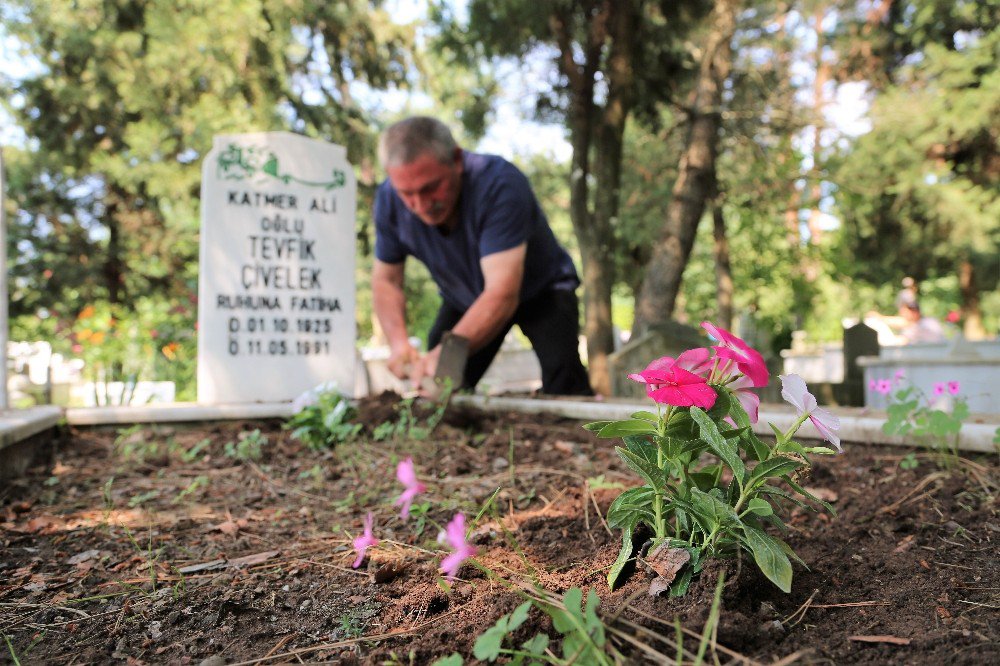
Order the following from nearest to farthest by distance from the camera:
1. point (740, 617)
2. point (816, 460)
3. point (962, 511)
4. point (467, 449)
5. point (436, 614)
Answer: point (740, 617)
point (436, 614)
point (962, 511)
point (816, 460)
point (467, 449)

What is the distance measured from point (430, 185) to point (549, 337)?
136 cm

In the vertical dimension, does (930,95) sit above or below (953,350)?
above

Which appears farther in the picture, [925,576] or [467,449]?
[467,449]

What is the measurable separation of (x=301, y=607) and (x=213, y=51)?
9.85 metres

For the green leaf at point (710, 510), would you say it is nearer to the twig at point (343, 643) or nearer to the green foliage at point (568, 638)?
the green foliage at point (568, 638)

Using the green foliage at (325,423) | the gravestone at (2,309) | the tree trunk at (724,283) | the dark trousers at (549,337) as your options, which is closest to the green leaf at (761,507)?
the green foliage at (325,423)

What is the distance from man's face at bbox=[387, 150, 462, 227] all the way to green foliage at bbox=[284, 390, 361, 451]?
1.09m

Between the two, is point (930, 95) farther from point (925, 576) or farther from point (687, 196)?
point (925, 576)

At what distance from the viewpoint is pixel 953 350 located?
6180 mm

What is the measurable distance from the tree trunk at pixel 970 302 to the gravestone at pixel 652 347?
40.1 feet

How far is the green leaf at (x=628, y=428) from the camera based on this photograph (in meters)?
1.16

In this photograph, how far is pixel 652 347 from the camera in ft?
20.2

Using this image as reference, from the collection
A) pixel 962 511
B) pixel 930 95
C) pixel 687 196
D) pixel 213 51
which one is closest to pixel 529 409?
pixel 962 511

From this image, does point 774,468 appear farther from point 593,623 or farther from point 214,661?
point 214,661
